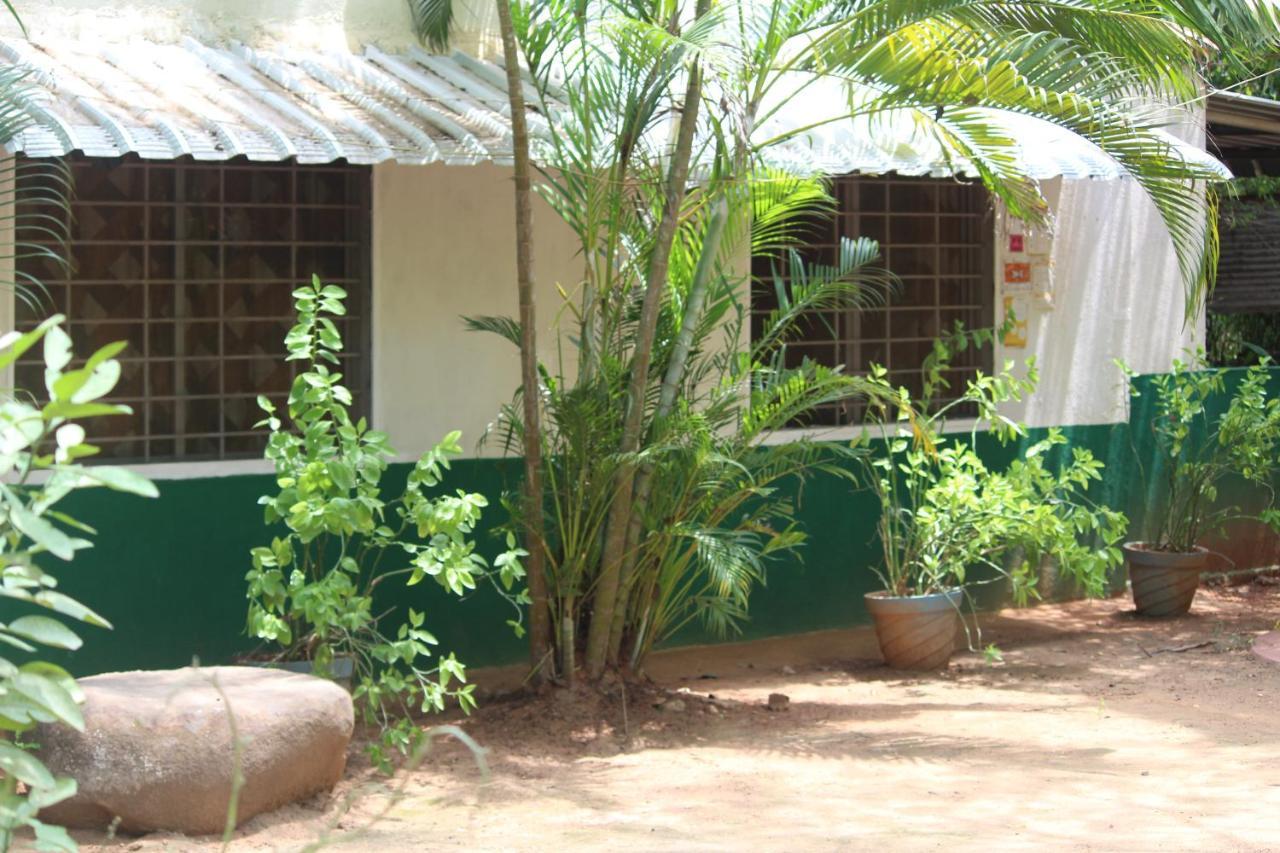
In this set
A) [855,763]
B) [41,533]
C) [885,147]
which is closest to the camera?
[41,533]

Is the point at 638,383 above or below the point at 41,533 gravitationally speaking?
above

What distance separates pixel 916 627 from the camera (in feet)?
24.4

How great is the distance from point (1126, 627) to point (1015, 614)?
0.62 metres

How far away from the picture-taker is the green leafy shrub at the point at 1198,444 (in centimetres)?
884

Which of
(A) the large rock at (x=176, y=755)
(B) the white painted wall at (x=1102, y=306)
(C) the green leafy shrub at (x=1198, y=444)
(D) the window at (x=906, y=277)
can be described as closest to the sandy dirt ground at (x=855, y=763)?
(A) the large rock at (x=176, y=755)

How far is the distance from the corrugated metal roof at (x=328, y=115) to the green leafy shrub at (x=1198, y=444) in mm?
2214

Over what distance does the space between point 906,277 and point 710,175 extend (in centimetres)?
283

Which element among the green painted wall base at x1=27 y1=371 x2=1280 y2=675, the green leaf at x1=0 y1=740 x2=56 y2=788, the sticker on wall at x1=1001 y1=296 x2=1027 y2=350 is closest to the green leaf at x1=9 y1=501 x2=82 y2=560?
the green leaf at x1=0 y1=740 x2=56 y2=788

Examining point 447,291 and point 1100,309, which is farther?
point 1100,309

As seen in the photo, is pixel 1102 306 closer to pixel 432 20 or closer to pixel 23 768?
pixel 432 20

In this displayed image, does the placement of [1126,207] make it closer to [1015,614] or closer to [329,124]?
[1015,614]

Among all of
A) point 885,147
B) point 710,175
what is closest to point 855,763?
point 710,175

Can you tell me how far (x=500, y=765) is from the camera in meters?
5.71

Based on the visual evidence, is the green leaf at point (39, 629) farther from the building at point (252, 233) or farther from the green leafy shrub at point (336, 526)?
the building at point (252, 233)
